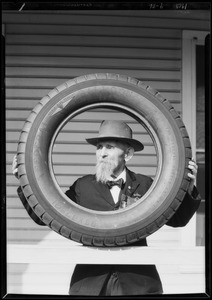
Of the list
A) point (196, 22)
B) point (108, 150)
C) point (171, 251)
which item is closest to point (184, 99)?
point (196, 22)

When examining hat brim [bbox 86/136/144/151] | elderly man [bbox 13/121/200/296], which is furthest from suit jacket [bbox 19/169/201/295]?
hat brim [bbox 86/136/144/151]

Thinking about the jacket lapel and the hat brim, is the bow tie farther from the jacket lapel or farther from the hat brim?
the hat brim

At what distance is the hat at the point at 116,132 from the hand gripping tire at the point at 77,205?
0.16 meters

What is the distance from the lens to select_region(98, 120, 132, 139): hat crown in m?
3.29

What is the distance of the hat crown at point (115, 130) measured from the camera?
10.8ft

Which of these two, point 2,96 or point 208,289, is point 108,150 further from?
point 208,289

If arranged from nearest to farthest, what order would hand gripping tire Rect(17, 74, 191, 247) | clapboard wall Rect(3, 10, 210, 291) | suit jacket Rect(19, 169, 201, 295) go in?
1. hand gripping tire Rect(17, 74, 191, 247)
2. suit jacket Rect(19, 169, 201, 295)
3. clapboard wall Rect(3, 10, 210, 291)

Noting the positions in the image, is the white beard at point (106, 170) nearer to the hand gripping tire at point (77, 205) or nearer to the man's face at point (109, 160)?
the man's face at point (109, 160)

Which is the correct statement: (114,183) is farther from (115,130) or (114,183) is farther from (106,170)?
(115,130)

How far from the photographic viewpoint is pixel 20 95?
11.7 ft

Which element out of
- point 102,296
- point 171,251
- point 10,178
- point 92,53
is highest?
point 92,53

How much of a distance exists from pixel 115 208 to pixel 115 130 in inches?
17.2

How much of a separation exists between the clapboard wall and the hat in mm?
102

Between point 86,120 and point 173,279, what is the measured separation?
1.11m
